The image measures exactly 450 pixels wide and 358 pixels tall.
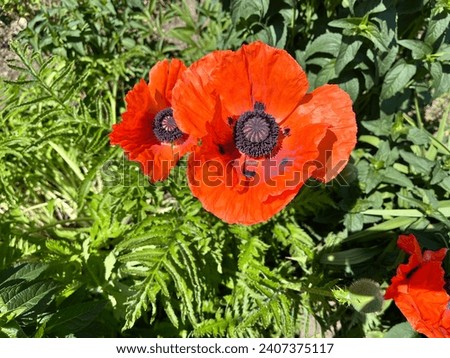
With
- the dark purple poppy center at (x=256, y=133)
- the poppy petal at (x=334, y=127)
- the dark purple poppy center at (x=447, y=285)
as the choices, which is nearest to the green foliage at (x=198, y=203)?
the dark purple poppy center at (x=447, y=285)

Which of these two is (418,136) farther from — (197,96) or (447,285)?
(197,96)

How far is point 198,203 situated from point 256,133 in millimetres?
455

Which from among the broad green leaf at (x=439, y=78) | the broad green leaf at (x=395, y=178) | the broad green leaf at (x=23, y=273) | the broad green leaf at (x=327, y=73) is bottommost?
the broad green leaf at (x=23, y=273)

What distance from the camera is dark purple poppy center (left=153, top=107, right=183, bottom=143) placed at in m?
2.19

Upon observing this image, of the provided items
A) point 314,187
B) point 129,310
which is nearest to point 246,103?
point 314,187

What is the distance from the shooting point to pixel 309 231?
3.05 m

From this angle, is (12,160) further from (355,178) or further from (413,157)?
(413,157)

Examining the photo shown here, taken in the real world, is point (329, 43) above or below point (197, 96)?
above

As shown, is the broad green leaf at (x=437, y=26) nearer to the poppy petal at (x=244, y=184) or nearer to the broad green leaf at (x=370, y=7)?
the broad green leaf at (x=370, y=7)

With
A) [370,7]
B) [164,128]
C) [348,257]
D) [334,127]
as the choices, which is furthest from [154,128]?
[348,257]

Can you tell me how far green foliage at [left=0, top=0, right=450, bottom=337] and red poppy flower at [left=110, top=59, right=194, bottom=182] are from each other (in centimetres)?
19

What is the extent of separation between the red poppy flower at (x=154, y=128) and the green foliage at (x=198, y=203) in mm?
193

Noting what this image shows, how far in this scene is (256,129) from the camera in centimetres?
202

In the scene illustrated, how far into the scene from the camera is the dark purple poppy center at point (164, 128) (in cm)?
219
